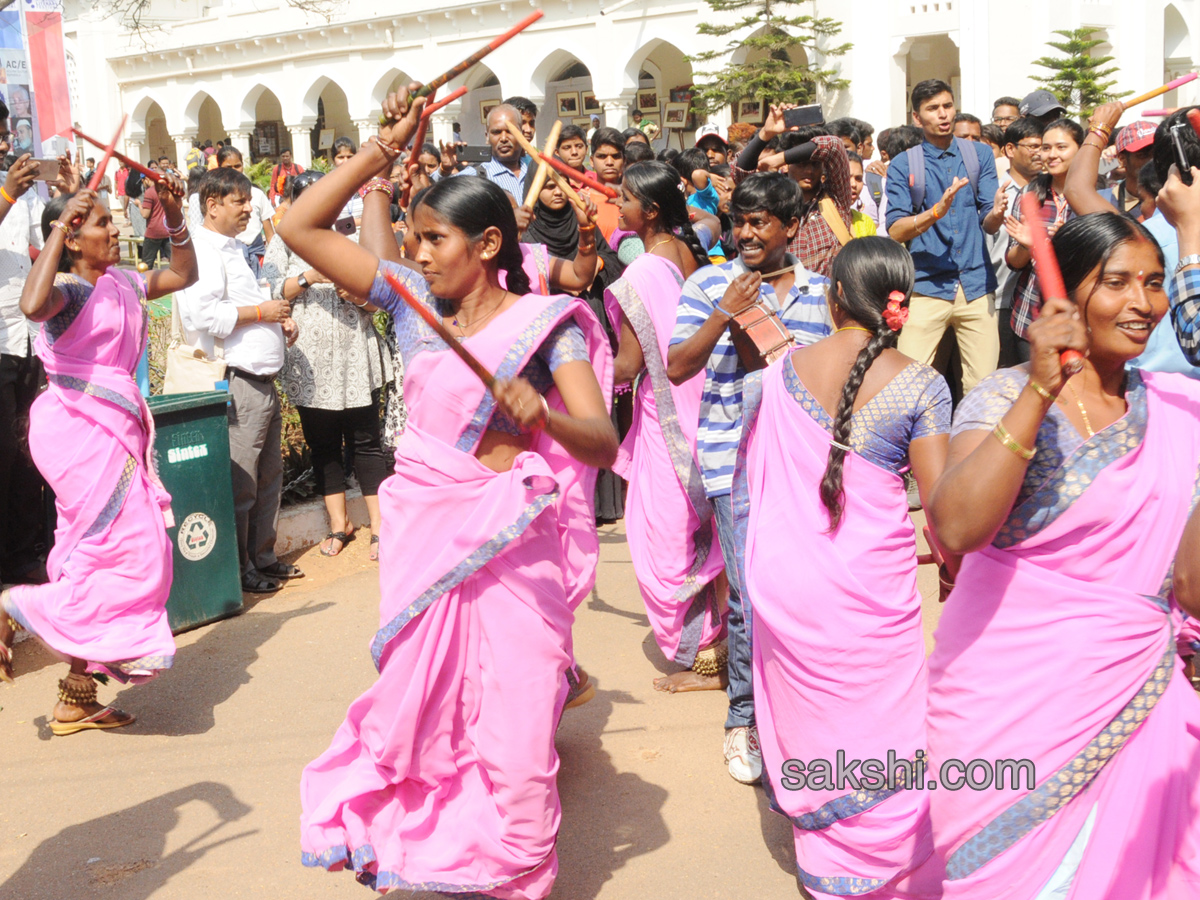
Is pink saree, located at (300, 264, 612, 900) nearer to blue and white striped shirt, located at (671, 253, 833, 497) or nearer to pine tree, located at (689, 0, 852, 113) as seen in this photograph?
→ blue and white striped shirt, located at (671, 253, 833, 497)

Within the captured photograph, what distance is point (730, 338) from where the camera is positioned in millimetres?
4145

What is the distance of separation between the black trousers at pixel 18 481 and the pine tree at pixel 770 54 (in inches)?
770

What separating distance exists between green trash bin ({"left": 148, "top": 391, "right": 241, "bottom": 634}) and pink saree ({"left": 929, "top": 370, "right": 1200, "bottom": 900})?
4191 millimetres

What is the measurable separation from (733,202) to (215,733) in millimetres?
2711

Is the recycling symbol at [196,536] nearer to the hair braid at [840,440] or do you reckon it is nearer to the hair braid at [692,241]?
the hair braid at [692,241]

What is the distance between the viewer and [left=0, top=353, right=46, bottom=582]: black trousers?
5879mm

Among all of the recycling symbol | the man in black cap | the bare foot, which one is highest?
the man in black cap

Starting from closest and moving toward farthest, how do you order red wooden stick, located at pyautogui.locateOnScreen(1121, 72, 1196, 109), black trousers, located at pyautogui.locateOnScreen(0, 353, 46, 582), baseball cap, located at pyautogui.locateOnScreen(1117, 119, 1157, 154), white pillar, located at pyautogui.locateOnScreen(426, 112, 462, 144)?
red wooden stick, located at pyautogui.locateOnScreen(1121, 72, 1196, 109) < baseball cap, located at pyautogui.locateOnScreen(1117, 119, 1157, 154) < black trousers, located at pyautogui.locateOnScreen(0, 353, 46, 582) < white pillar, located at pyautogui.locateOnScreen(426, 112, 462, 144)

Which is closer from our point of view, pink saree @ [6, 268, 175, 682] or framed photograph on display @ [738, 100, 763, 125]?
pink saree @ [6, 268, 175, 682]

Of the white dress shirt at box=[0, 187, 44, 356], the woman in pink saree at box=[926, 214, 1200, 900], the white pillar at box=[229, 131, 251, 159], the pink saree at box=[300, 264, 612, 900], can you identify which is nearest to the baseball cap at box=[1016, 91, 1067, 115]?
the pink saree at box=[300, 264, 612, 900]

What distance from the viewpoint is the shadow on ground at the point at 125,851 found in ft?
11.2

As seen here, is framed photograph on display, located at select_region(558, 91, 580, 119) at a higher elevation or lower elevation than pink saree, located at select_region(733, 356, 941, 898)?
higher

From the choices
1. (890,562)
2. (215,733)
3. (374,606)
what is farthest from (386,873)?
(374,606)

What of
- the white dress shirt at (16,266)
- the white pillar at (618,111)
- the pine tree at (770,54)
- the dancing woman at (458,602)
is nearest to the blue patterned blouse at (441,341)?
the dancing woman at (458,602)
